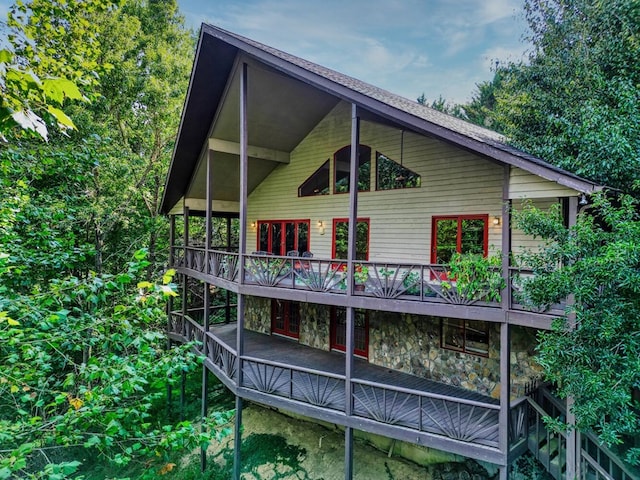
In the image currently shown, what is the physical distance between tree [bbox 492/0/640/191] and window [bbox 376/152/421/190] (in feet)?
9.02

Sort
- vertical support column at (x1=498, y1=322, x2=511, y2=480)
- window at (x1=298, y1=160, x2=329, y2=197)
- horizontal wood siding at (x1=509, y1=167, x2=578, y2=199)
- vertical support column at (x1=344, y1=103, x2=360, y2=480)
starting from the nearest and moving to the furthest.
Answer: horizontal wood siding at (x1=509, y1=167, x2=578, y2=199)
vertical support column at (x1=498, y1=322, x2=511, y2=480)
vertical support column at (x1=344, y1=103, x2=360, y2=480)
window at (x1=298, y1=160, x2=329, y2=197)

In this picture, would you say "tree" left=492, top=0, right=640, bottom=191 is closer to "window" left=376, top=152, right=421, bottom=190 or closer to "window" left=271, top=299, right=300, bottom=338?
"window" left=376, top=152, right=421, bottom=190

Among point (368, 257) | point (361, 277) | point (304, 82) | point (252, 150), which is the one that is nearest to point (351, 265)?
point (361, 277)

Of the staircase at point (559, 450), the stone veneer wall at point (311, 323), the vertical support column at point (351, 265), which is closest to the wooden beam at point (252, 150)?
the vertical support column at point (351, 265)

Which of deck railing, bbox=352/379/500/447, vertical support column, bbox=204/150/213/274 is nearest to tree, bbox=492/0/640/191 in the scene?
deck railing, bbox=352/379/500/447

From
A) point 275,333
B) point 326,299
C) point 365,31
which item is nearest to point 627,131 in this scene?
point 326,299

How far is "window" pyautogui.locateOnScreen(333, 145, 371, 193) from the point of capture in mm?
11023

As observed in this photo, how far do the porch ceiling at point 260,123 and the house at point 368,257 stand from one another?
58mm

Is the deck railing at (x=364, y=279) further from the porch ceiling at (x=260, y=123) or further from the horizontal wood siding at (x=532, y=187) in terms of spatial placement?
the porch ceiling at (x=260, y=123)

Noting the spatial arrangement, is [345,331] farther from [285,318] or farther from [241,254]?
[241,254]

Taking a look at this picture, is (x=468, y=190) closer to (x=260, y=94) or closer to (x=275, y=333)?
(x=260, y=94)

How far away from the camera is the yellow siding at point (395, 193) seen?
8812 millimetres

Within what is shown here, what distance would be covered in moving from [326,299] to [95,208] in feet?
36.5

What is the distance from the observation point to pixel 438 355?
9.56 meters
